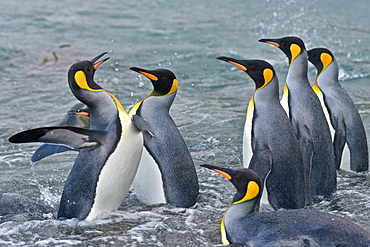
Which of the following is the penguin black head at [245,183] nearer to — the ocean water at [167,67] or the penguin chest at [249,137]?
the ocean water at [167,67]

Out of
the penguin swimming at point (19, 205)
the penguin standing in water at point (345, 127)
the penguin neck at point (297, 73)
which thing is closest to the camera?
the penguin swimming at point (19, 205)

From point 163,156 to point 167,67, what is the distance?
18.1 ft

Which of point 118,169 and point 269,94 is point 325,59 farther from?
point 118,169

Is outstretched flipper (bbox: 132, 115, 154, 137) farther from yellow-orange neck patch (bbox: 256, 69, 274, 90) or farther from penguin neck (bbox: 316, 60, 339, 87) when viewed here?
penguin neck (bbox: 316, 60, 339, 87)

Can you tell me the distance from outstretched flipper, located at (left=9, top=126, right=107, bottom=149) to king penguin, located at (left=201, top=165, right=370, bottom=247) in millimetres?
865

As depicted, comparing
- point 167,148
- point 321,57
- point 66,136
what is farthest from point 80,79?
point 321,57

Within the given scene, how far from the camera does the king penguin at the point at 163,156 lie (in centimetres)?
411

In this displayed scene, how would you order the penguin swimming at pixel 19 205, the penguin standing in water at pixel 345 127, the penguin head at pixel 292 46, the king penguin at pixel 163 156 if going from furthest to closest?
1. the penguin standing in water at pixel 345 127
2. the penguin head at pixel 292 46
3. the king penguin at pixel 163 156
4. the penguin swimming at pixel 19 205

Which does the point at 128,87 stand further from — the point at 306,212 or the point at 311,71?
the point at 306,212

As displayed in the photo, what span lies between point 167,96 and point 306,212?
1.41 m

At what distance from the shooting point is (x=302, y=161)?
13.7ft

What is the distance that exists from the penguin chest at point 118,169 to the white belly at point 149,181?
0.16 m

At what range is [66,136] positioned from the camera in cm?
370

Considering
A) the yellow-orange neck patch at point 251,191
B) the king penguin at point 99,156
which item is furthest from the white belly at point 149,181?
the yellow-orange neck patch at point 251,191
